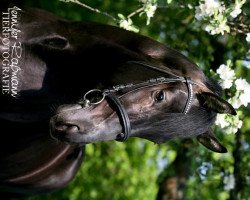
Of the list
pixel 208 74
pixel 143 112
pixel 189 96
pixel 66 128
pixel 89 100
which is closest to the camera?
pixel 66 128

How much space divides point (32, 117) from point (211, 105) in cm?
110

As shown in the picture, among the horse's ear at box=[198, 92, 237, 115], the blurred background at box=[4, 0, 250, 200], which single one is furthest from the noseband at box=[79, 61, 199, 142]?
→ the blurred background at box=[4, 0, 250, 200]

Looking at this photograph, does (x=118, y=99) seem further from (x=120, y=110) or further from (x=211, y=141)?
(x=211, y=141)

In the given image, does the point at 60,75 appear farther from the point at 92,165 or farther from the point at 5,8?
the point at 92,165

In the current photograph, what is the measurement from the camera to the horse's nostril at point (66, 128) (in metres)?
3.43

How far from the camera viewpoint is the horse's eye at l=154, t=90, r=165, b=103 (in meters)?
3.76

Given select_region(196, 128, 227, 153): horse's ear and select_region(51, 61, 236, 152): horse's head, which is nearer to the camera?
select_region(51, 61, 236, 152): horse's head

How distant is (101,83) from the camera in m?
3.79

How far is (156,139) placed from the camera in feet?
12.9

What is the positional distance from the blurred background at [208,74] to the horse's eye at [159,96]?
1.05 metres

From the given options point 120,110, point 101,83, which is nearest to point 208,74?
point 101,83

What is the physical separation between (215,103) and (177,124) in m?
0.25

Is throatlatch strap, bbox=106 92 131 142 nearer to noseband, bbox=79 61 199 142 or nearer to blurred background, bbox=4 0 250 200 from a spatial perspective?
noseband, bbox=79 61 199 142

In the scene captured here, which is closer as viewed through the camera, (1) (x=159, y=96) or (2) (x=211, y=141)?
(1) (x=159, y=96)
